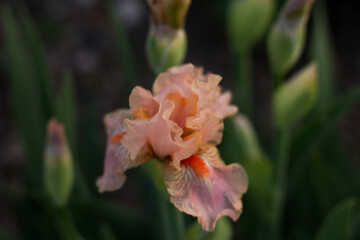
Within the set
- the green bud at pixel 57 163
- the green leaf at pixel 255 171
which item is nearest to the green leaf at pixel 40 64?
the green bud at pixel 57 163

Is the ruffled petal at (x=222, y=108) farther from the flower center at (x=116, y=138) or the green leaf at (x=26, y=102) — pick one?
the green leaf at (x=26, y=102)

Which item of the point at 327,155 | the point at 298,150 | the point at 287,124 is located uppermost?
the point at 287,124

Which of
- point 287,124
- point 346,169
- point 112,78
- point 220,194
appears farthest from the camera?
point 112,78

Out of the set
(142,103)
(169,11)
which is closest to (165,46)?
(169,11)

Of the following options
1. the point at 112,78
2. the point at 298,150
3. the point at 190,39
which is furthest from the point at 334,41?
Result: the point at 298,150

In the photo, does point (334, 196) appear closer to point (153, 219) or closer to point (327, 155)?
point (327, 155)

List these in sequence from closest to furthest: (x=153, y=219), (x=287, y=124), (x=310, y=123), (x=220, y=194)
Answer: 1. (x=220, y=194)
2. (x=287, y=124)
3. (x=310, y=123)
4. (x=153, y=219)

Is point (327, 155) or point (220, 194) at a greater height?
point (220, 194)

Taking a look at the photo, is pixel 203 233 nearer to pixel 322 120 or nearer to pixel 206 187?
pixel 206 187
